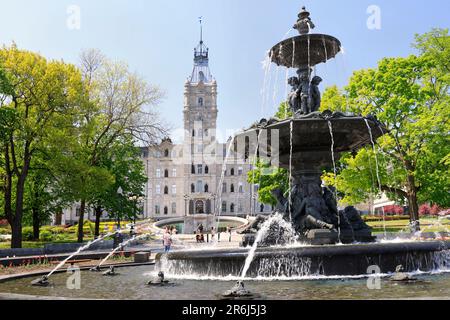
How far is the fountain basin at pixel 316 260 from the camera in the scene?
852 centimetres

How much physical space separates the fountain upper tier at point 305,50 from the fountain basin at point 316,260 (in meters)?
6.17

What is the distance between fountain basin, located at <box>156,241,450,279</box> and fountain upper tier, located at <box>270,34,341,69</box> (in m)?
6.17

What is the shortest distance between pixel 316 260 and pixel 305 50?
6657 mm

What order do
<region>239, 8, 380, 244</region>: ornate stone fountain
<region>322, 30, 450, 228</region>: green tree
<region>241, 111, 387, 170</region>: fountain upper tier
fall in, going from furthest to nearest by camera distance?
<region>322, 30, 450, 228</region>: green tree < <region>239, 8, 380, 244</region>: ornate stone fountain < <region>241, 111, 387, 170</region>: fountain upper tier

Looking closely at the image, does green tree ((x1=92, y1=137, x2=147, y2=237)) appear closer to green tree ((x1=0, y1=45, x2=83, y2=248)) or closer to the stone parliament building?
green tree ((x1=0, y1=45, x2=83, y2=248))

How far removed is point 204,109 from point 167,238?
246 ft

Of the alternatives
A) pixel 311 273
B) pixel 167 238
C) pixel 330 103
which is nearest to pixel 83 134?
pixel 167 238

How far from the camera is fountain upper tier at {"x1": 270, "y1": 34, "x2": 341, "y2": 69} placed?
12023 mm

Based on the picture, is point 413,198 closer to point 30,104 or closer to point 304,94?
point 304,94

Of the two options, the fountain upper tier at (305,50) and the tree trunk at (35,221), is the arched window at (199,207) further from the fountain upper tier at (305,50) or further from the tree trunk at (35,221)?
the fountain upper tier at (305,50)

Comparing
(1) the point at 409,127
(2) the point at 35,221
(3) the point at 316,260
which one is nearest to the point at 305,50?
(3) the point at 316,260

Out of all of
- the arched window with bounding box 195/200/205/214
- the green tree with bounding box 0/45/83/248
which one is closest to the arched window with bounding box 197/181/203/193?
the arched window with bounding box 195/200/205/214

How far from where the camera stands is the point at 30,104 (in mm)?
24438

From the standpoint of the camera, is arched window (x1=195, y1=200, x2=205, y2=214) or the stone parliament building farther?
the stone parliament building
